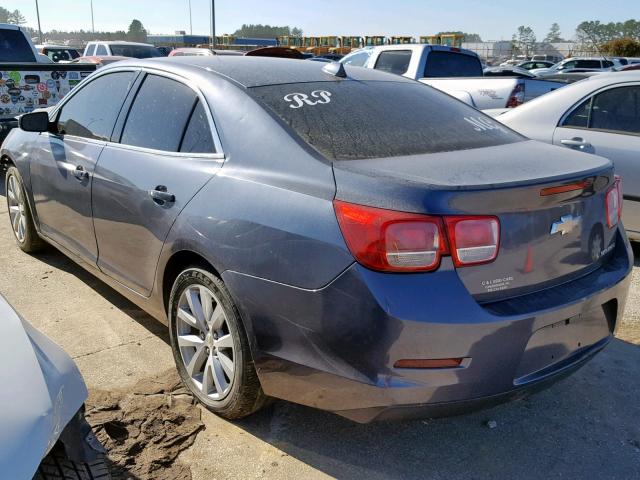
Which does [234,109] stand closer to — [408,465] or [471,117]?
[471,117]

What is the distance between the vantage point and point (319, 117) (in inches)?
111

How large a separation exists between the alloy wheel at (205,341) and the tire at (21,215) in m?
2.47

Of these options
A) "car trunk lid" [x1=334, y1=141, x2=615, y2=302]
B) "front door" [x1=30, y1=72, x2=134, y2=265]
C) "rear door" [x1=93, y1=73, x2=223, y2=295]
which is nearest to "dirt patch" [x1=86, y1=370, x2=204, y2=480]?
"rear door" [x1=93, y1=73, x2=223, y2=295]

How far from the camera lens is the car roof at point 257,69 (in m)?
3.11

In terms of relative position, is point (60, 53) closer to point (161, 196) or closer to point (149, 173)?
point (149, 173)

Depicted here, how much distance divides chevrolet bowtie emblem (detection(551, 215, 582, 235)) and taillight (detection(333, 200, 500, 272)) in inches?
14.5

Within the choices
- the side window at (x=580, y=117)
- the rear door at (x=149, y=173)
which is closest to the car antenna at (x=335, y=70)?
the rear door at (x=149, y=173)

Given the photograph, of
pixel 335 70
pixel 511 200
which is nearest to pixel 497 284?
pixel 511 200

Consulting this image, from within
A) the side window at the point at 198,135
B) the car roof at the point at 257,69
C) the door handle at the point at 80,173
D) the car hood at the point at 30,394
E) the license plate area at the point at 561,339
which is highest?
the car roof at the point at 257,69

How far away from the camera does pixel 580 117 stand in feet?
17.3

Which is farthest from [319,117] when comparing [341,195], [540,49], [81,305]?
[540,49]

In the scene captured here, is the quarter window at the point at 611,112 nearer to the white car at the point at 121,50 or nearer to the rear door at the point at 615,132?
the rear door at the point at 615,132

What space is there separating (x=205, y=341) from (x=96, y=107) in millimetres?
1911

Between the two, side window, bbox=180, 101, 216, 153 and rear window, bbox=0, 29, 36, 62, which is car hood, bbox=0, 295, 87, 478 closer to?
Result: side window, bbox=180, 101, 216, 153
